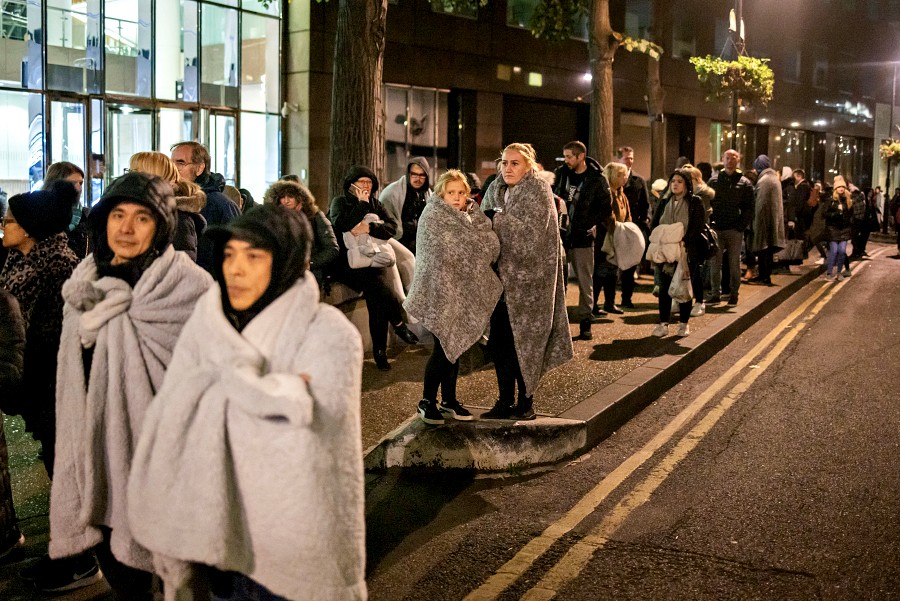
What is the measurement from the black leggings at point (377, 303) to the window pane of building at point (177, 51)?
424 inches

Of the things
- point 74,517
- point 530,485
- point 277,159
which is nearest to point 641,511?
point 530,485

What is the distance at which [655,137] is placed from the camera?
2183cm

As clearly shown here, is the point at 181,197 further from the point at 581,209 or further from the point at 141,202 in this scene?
the point at 581,209

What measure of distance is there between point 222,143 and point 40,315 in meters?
16.0

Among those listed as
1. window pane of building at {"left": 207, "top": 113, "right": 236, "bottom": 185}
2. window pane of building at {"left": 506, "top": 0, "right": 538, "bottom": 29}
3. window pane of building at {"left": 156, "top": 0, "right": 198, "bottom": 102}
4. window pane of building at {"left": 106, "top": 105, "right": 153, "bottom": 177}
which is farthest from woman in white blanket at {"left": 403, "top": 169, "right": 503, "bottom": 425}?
window pane of building at {"left": 506, "top": 0, "right": 538, "bottom": 29}

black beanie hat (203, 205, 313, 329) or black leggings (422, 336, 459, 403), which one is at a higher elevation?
black beanie hat (203, 205, 313, 329)

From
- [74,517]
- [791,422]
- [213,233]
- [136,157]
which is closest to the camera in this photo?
[213,233]

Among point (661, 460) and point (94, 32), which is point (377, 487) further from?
point (94, 32)

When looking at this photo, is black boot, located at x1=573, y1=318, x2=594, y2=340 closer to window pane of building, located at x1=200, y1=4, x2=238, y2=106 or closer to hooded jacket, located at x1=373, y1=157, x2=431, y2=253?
hooded jacket, located at x1=373, y1=157, x2=431, y2=253

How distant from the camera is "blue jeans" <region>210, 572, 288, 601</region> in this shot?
3.14 meters

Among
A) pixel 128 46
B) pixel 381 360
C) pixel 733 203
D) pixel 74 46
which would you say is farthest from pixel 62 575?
pixel 128 46

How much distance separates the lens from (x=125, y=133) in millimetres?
17922

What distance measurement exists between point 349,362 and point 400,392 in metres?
5.38

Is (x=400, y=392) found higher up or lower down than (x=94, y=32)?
lower down
